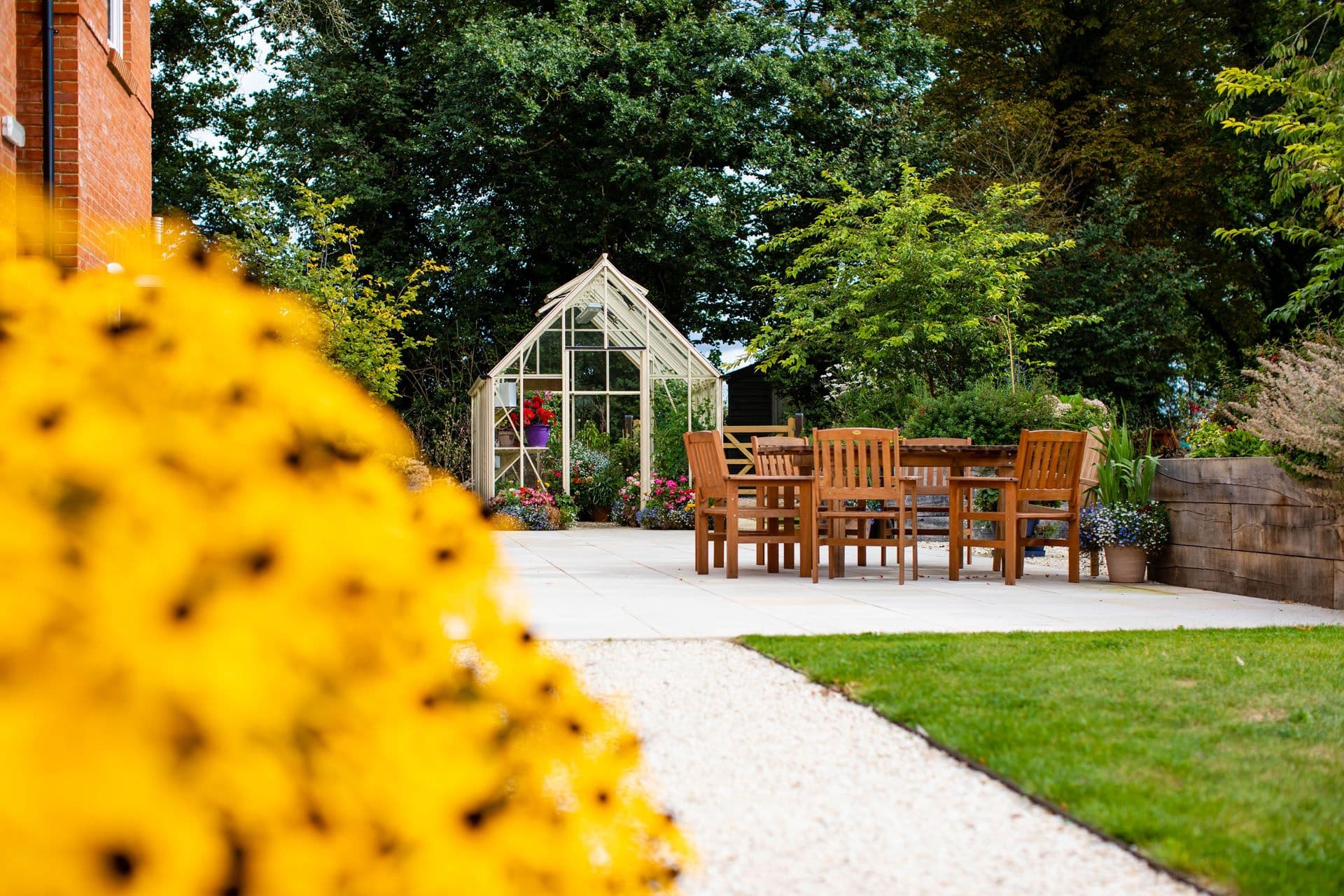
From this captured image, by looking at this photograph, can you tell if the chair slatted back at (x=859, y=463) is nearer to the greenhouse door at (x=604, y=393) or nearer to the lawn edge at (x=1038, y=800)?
the lawn edge at (x=1038, y=800)

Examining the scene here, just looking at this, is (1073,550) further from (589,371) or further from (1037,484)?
(589,371)

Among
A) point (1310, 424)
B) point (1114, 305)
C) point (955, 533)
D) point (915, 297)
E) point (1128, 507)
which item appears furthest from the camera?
point (1114, 305)

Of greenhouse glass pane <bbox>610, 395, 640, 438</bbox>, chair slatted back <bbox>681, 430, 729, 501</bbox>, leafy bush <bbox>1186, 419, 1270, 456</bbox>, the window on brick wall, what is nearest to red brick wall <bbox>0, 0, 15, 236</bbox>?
the window on brick wall

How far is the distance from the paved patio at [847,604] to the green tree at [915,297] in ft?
20.3

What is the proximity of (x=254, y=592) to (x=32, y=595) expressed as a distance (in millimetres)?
170

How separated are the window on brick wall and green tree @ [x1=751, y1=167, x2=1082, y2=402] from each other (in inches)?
364

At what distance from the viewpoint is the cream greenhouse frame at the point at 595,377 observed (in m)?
16.8

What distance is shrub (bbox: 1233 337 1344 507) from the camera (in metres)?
6.96

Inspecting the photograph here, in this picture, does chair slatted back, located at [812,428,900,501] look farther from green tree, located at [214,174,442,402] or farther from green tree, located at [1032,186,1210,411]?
green tree, located at [1032,186,1210,411]

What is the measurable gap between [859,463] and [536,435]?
28.9 ft

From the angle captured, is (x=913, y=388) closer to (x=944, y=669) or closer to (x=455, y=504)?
(x=944, y=669)

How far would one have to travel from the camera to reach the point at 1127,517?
864cm

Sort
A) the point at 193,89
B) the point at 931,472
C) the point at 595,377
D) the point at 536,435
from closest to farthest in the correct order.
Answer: the point at 931,472 < the point at 536,435 < the point at 595,377 < the point at 193,89

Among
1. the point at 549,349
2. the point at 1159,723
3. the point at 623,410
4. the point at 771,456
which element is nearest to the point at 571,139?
the point at 549,349
